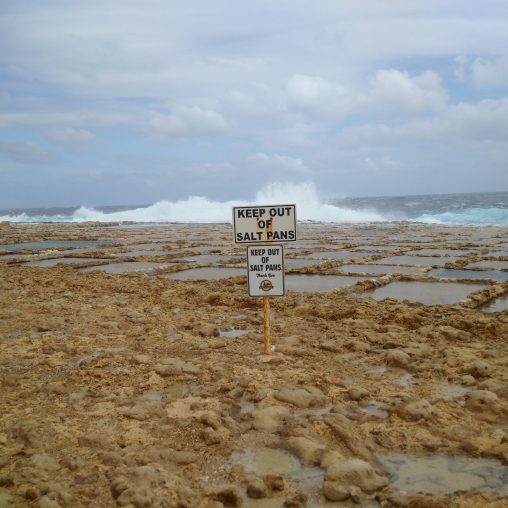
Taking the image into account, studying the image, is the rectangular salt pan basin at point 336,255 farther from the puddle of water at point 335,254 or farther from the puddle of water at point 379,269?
the puddle of water at point 379,269

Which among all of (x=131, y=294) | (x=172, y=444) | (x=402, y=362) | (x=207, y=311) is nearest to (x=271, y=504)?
(x=172, y=444)

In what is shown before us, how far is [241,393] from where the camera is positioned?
16.0 feet

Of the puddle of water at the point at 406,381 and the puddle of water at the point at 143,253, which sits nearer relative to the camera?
the puddle of water at the point at 406,381

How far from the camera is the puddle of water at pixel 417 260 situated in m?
14.6

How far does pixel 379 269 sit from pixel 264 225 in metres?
8.42

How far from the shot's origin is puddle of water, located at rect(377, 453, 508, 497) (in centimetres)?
333

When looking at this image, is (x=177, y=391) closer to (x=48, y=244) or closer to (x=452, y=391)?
(x=452, y=391)

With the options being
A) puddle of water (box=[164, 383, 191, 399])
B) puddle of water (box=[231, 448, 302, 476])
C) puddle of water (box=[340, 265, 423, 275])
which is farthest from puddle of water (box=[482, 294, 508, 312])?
puddle of water (box=[231, 448, 302, 476])

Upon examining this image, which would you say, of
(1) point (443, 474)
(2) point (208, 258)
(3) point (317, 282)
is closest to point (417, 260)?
(3) point (317, 282)

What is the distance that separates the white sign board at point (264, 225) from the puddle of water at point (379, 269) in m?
7.43

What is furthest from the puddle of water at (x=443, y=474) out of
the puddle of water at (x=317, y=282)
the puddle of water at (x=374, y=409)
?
the puddle of water at (x=317, y=282)

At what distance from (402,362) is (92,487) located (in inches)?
146

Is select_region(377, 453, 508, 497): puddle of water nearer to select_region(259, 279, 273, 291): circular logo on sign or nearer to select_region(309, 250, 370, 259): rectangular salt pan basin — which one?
select_region(259, 279, 273, 291): circular logo on sign

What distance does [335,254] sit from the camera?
699 inches
